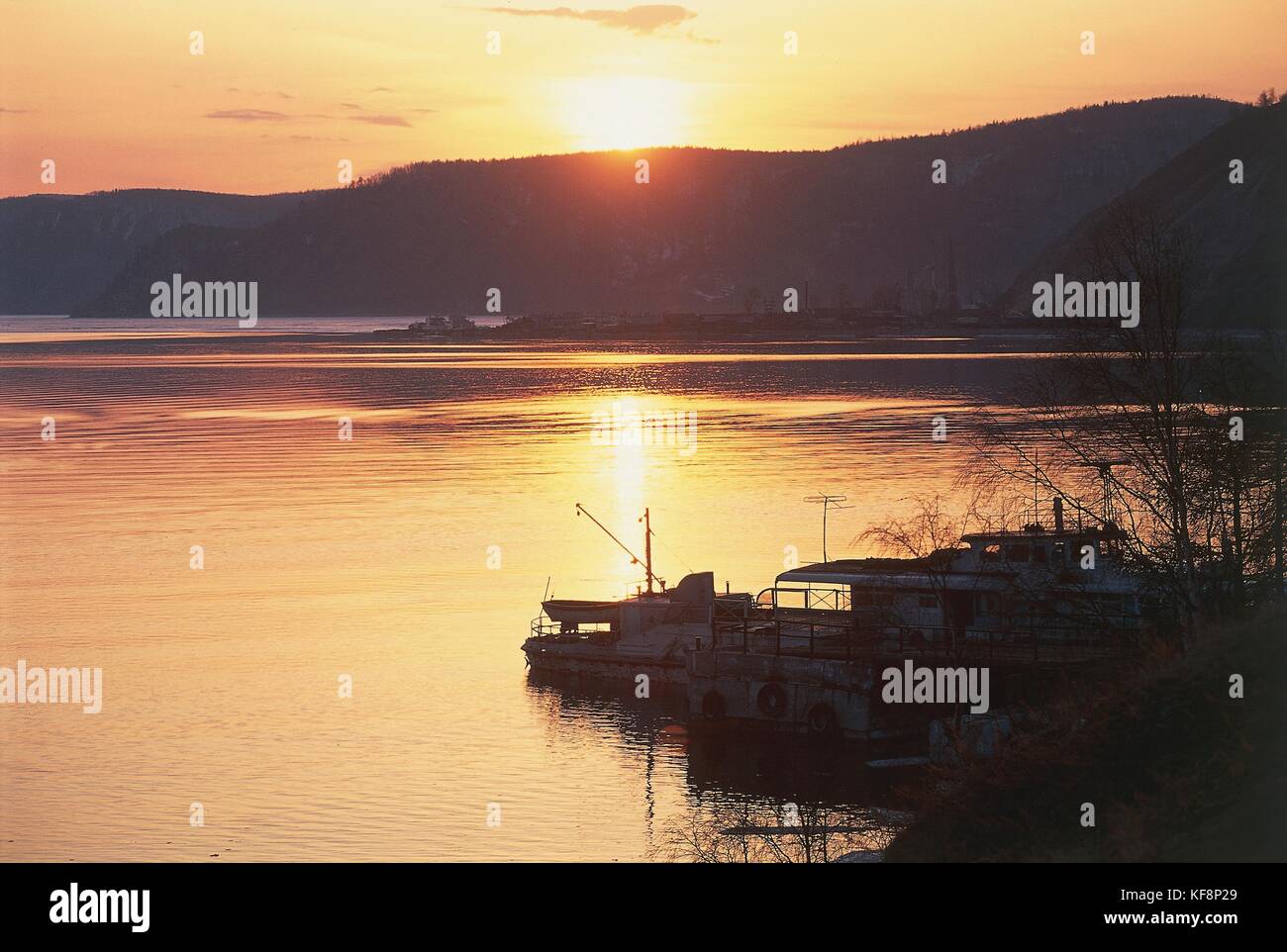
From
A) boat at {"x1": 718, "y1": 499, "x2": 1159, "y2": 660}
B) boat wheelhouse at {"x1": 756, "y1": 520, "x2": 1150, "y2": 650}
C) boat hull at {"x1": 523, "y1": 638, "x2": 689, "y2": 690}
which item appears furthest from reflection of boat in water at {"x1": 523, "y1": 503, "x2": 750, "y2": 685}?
boat wheelhouse at {"x1": 756, "y1": 520, "x2": 1150, "y2": 650}

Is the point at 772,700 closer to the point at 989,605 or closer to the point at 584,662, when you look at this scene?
the point at 989,605

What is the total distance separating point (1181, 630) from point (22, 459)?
10577cm

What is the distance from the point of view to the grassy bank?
21969mm

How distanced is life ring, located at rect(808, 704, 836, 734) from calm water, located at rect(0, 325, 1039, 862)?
1.65 m

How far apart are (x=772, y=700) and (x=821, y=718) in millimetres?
1774

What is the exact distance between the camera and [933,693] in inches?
1857

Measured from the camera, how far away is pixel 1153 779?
2445 centimetres

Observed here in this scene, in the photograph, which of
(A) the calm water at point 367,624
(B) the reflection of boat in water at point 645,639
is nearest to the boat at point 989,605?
(B) the reflection of boat in water at point 645,639

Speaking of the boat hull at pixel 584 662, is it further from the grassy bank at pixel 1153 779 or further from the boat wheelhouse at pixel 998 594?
the grassy bank at pixel 1153 779

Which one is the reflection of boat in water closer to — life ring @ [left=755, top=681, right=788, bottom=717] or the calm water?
the calm water

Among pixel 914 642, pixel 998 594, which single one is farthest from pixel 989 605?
pixel 914 642

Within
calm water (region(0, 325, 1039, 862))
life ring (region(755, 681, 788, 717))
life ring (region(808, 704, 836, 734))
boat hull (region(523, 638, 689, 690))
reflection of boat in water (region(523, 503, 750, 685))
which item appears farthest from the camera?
boat hull (region(523, 638, 689, 690))
